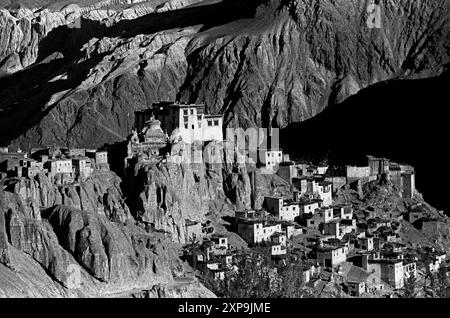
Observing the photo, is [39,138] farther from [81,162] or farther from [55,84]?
[81,162]

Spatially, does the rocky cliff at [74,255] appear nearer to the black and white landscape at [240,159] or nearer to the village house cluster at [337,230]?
the black and white landscape at [240,159]

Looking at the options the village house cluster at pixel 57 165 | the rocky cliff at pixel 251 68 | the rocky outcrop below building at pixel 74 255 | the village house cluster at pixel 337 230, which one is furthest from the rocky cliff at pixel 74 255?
the rocky cliff at pixel 251 68

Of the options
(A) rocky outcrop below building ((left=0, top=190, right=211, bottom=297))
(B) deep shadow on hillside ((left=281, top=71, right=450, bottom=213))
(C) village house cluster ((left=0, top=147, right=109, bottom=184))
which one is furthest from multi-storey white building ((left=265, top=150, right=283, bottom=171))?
(A) rocky outcrop below building ((left=0, top=190, right=211, bottom=297))

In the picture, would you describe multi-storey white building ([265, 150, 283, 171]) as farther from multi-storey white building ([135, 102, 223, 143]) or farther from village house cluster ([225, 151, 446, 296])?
multi-storey white building ([135, 102, 223, 143])

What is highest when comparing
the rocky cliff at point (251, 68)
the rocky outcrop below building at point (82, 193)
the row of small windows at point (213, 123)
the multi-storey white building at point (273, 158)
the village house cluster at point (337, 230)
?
the rocky cliff at point (251, 68)
